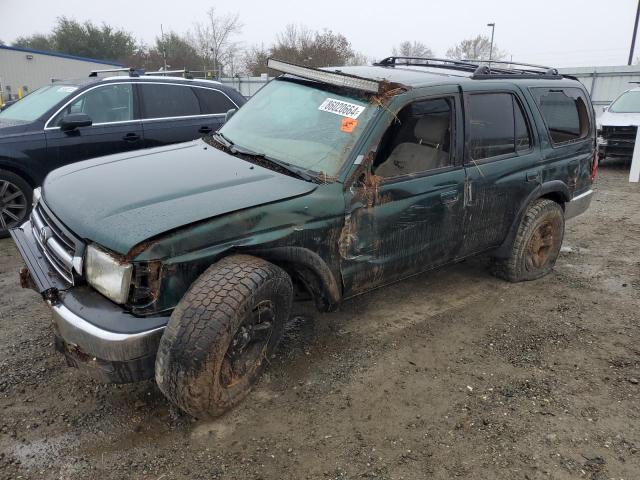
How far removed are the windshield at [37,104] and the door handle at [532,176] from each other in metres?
4.99

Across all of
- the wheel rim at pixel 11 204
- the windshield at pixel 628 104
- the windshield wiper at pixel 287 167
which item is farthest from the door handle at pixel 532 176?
the windshield at pixel 628 104

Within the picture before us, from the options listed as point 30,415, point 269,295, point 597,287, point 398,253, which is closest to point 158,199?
point 269,295

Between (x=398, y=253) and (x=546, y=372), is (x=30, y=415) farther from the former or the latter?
(x=546, y=372)

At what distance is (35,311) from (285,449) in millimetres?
2476

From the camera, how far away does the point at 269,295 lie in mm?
2650

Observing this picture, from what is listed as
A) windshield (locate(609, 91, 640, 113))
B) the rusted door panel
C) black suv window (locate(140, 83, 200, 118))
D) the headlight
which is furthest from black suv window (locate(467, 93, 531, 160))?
windshield (locate(609, 91, 640, 113))

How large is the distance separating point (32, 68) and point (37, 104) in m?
31.7

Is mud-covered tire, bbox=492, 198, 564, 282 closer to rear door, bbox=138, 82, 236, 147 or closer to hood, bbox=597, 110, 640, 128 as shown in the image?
rear door, bbox=138, 82, 236, 147

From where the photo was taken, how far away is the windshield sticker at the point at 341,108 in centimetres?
322

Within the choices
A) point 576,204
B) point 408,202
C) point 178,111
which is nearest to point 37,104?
point 178,111

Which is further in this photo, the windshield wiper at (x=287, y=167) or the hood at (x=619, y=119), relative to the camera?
the hood at (x=619, y=119)

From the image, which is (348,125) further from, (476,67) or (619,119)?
(619,119)

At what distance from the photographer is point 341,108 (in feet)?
10.8

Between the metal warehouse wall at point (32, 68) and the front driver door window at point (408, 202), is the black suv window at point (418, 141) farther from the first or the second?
the metal warehouse wall at point (32, 68)
